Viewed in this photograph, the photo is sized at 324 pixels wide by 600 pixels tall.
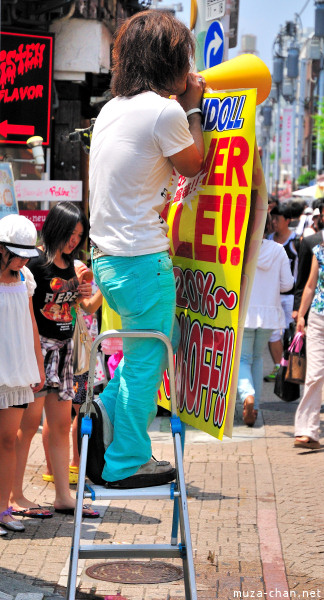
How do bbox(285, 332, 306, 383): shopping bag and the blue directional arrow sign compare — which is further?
bbox(285, 332, 306, 383): shopping bag

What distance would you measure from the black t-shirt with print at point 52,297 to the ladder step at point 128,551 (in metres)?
2.50

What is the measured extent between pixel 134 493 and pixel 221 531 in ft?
7.16

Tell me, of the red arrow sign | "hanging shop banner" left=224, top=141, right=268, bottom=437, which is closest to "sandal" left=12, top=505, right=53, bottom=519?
"hanging shop banner" left=224, top=141, right=268, bottom=437

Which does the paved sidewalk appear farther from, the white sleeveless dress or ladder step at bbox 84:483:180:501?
ladder step at bbox 84:483:180:501

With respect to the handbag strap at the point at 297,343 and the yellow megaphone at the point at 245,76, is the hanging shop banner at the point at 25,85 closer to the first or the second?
the handbag strap at the point at 297,343

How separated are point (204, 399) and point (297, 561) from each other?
4.95ft

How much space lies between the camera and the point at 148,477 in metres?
4.17

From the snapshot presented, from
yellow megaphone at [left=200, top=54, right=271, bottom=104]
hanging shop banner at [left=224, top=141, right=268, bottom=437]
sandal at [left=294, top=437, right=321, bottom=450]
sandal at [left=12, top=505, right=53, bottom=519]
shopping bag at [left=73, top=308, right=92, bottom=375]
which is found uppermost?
yellow megaphone at [left=200, top=54, right=271, bottom=104]

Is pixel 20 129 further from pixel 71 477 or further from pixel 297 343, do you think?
pixel 71 477

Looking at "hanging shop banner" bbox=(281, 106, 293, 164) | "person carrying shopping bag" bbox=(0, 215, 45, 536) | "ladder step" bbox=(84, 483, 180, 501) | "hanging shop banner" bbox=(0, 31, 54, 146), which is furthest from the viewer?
"hanging shop banner" bbox=(281, 106, 293, 164)

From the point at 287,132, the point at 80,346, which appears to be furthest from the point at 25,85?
the point at 287,132

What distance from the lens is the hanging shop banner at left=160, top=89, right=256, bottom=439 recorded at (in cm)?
414

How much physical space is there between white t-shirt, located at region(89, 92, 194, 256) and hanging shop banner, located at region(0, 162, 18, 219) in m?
4.87

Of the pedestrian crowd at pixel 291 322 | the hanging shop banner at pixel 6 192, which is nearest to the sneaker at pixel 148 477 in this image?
the pedestrian crowd at pixel 291 322
